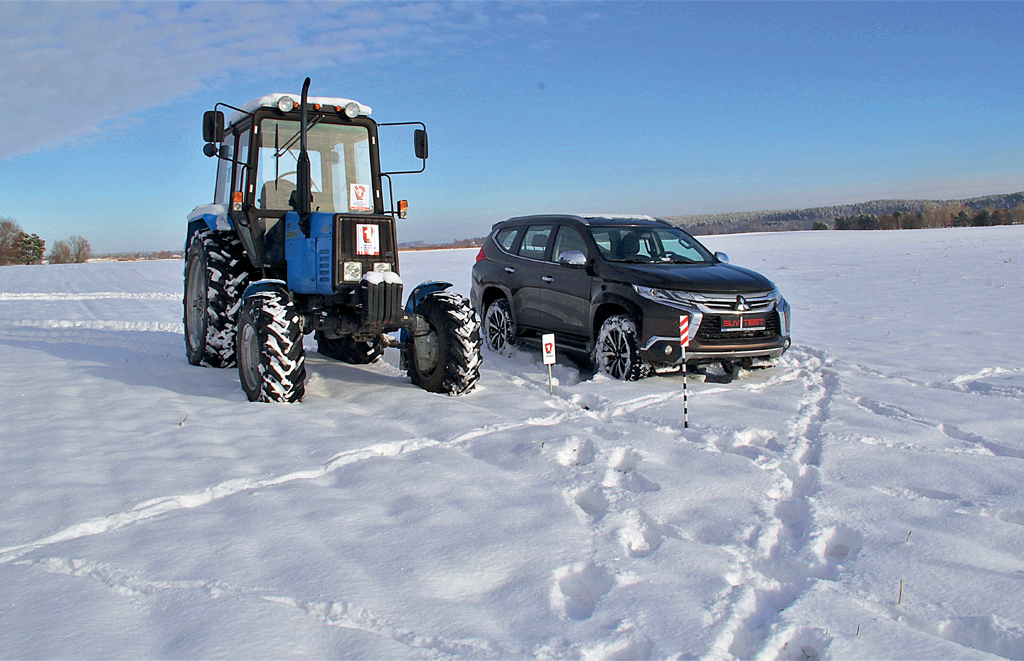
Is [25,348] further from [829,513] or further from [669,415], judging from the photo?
[829,513]

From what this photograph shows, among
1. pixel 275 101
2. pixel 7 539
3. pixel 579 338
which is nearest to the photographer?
pixel 7 539

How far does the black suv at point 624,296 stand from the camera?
7004 millimetres

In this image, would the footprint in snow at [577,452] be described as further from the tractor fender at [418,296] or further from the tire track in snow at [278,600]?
the tractor fender at [418,296]

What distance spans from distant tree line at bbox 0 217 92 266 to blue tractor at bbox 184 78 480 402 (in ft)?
220

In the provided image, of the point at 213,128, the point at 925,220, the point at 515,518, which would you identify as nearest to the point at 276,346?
the point at 213,128

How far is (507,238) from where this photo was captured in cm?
945

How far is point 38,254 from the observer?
69375 millimetres

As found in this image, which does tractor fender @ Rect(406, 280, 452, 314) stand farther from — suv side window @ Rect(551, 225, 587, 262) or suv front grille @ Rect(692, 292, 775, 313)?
suv front grille @ Rect(692, 292, 775, 313)

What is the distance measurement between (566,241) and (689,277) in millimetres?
1764

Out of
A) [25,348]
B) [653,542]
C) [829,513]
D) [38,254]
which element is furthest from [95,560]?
[38,254]

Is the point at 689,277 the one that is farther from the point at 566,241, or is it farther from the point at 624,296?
the point at 566,241

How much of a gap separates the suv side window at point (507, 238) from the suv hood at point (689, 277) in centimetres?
191

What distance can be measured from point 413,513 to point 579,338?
457 centimetres

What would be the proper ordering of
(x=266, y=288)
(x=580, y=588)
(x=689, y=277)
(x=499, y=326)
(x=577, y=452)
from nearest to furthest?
(x=580, y=588)
(x=577, y=452)
(x=266, y=288)
(x=689, y=277)
(x=499, y=326)
